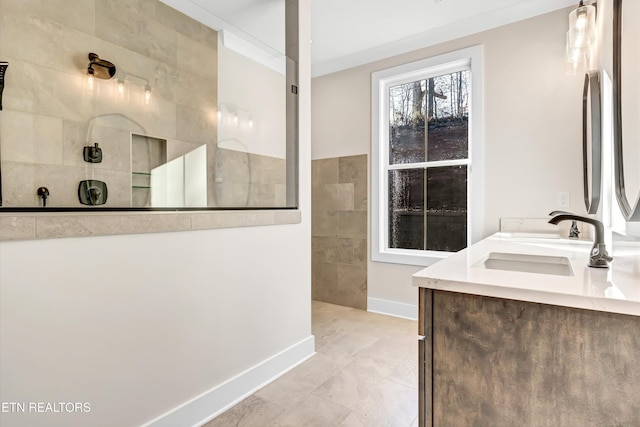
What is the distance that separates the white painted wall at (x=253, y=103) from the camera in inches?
81.8

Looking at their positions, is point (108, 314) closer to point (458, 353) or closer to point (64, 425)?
point (64, 425)

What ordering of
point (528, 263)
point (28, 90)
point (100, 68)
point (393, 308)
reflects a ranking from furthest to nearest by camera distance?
1. point (393, 308)
2. point (100, 68)
3. point (28, 90)
4. point (528, 263)

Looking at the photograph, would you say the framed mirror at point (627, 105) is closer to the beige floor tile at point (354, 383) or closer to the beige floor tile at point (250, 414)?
the beige floor tile at point (354, 383)

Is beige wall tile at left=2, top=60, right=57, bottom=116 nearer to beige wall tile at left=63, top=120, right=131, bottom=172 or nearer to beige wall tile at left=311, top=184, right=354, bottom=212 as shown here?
beige wall tile at left=63, top=120, right=131, bottom=172

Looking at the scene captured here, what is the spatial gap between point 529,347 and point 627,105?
37.8 inches

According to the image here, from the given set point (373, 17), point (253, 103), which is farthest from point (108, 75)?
point (373, 17)

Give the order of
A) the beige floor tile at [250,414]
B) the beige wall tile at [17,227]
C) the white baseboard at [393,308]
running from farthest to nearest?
the white baseboard at [393,308], the beige floor tile at [250,414], the beige wall tile at [17,227]

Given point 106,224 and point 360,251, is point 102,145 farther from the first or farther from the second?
point 360,251

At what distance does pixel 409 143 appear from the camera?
3.07 m

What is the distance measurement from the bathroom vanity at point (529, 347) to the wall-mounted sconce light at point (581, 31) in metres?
1.32

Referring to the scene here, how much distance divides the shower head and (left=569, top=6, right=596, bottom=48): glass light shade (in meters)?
2.63

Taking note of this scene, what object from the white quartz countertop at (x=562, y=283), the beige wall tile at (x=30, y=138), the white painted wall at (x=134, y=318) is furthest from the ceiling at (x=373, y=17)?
the white quartz countertop at (x=562, y=283)

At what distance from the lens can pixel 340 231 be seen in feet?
11.3

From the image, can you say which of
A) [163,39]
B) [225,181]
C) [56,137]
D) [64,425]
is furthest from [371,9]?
[64,425]
